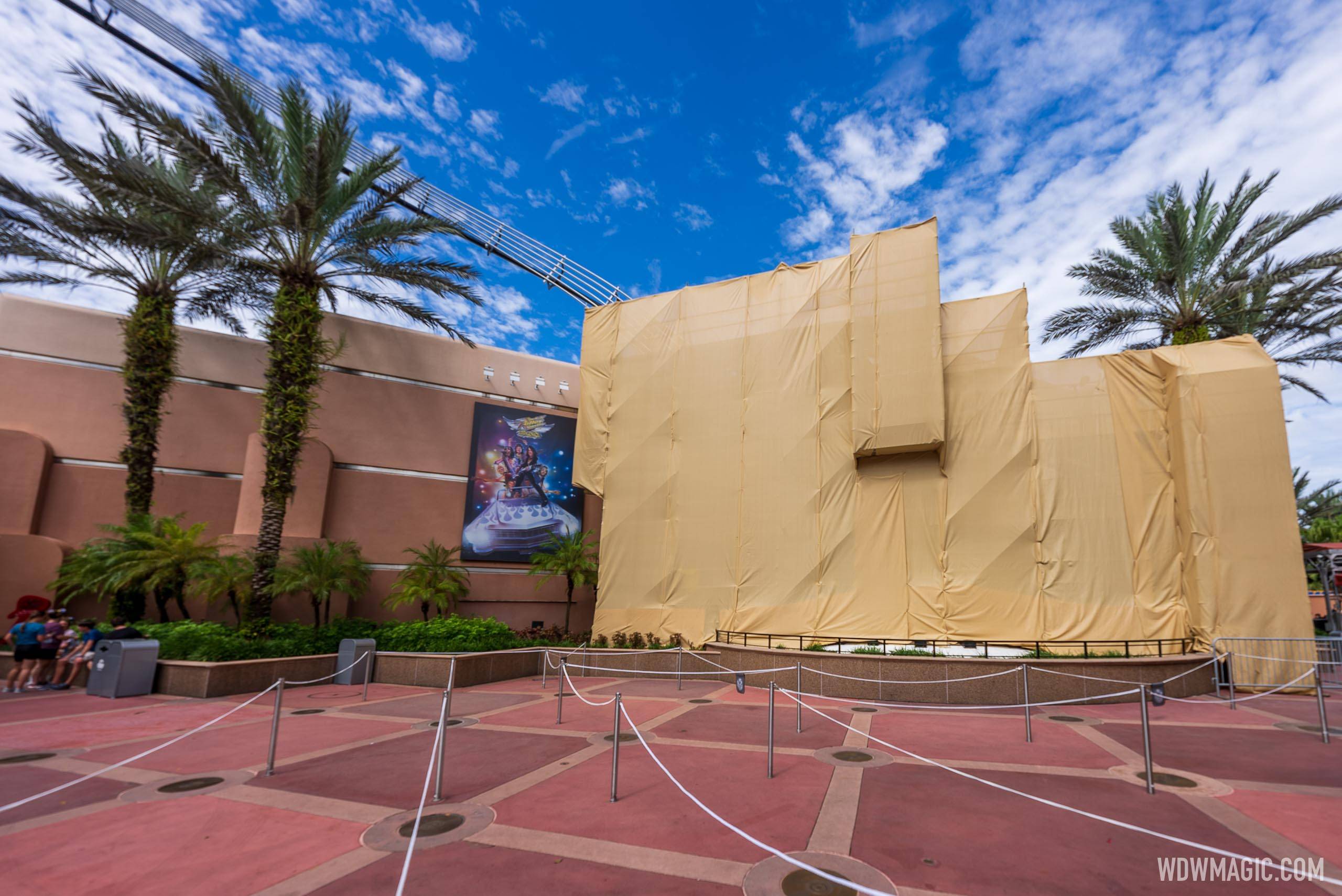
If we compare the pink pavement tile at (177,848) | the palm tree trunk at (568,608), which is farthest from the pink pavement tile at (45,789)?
the palm tree trunk at (568,608)

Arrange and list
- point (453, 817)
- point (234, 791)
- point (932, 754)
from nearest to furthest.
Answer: point (453, 817)
point (234, 791)
point (932, 754)

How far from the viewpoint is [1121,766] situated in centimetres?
736

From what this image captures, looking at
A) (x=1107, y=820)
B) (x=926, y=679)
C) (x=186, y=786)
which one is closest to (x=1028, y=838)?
(x=1107, y=820)

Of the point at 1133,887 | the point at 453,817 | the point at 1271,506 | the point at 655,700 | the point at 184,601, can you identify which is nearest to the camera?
the point at 1133,887

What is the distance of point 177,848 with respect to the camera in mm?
4961

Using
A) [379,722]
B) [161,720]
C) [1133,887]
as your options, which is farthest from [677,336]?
[1133,887]

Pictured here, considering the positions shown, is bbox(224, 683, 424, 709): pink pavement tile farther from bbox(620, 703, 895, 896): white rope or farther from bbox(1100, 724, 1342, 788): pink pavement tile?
bbox(1100, 724, 1342, 788): pink pavement tile

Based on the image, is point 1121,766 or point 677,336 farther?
point 677,336

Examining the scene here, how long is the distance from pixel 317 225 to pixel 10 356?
33.0 ft

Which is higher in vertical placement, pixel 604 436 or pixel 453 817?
pixel 604 436

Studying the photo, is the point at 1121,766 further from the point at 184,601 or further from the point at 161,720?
the point at 184,601

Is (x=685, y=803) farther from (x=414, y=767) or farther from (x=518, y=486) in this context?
(x=518, y=486)

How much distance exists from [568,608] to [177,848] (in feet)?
56.0

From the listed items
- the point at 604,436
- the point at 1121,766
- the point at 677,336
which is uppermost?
the point at 677,336
